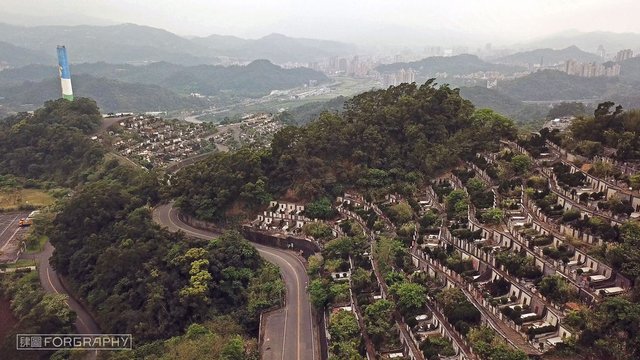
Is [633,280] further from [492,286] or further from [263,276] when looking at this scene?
[263,276]

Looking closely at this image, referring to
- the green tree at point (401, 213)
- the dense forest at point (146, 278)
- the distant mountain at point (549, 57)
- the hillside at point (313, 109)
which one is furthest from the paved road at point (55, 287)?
the distant mountain at point (549, 57)

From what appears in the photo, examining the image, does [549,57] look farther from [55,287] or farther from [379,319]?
[379,319]

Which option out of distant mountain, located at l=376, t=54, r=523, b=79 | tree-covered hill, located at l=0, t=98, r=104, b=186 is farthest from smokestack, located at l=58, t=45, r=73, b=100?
distant mountain, located at l=376, t=54, r=523, b=79

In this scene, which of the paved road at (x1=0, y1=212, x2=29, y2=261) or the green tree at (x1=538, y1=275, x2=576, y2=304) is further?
the paved road at (x1=0, y1=212, x2=29, y2=261)

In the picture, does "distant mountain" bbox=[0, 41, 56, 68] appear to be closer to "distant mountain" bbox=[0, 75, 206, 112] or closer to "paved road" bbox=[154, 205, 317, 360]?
"distant mountain" bbox=[0, 75, 206, 112]

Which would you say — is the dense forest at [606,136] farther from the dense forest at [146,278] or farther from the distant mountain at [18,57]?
the distant mountain at [18,57]

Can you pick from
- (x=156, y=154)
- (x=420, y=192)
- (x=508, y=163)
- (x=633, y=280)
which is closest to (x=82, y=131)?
(x=156, y=154)
